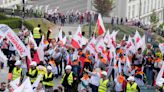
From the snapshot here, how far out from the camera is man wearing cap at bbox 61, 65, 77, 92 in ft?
65.9

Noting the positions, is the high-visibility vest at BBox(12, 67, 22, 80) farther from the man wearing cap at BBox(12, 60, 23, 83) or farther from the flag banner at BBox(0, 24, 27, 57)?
the flag banner at BBox(0, 24, 27, 57)

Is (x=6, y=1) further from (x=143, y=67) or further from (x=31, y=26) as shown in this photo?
(x=143, y=67)

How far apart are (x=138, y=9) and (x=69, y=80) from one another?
218ft

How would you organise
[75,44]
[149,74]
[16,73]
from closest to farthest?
[16,73] < [149,74] < [75,44]

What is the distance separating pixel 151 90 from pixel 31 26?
2539 cm

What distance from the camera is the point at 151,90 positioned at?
21.3m

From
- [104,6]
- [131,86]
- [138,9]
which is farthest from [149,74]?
[138,9]

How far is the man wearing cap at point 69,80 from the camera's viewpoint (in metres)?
20.1

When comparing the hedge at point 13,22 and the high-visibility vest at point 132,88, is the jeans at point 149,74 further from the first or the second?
the hedge at point 13,22

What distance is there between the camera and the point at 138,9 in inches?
3381

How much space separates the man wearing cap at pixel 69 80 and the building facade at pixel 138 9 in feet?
192

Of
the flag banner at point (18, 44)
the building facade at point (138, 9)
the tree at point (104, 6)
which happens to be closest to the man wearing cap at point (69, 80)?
the flag banner at point (18, 44)

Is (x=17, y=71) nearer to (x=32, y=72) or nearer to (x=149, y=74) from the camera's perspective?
(x=32, y=72)

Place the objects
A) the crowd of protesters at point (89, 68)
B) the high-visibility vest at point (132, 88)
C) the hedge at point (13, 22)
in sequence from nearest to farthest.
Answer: the high-visibility vest at point (132, 88) → the crowd of protesters at point (89, 68) → the hedge at point (13, 22)
